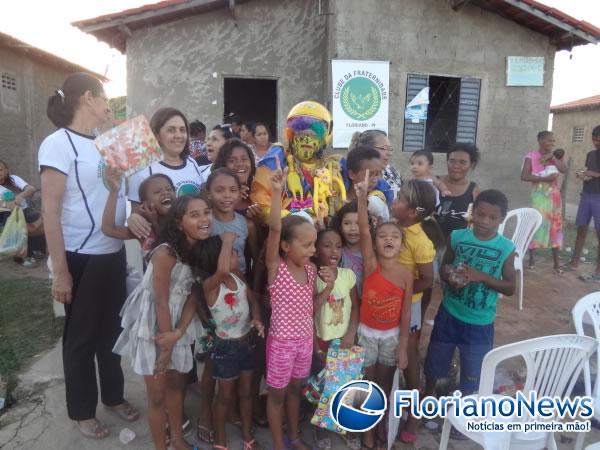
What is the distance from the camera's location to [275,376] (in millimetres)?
2121

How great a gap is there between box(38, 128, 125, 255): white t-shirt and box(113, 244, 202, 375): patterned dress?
16.7 inches

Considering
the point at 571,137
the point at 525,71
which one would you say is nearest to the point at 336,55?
the point at 525,71

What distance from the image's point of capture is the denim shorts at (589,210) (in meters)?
5.59

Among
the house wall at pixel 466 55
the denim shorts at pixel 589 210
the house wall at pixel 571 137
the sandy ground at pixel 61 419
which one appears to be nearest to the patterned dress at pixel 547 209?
the denim shorts at pixel 589 210

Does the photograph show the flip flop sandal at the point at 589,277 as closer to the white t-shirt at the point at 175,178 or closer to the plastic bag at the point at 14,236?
the white t-shirt at the point at 175,178

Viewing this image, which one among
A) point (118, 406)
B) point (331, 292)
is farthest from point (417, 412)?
point (118, 406)

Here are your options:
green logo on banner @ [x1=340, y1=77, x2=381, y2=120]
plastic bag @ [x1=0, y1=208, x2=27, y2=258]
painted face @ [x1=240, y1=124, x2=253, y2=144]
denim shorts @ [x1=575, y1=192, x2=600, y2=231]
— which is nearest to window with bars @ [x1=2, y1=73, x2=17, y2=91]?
plastic bag @ [x1=0, y1=208, x2=27, y2=258]

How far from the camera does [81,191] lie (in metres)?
2.17

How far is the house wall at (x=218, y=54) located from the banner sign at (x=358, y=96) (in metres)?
0.56

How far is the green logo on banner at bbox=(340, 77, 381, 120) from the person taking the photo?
20.2 feet

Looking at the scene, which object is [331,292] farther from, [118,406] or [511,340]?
[511,340]

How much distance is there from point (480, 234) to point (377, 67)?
4.43 m

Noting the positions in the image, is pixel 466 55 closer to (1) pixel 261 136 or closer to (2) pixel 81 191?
(1) pixel 261 136

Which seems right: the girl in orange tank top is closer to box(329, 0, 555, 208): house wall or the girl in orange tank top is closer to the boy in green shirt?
the boy in green shirt
